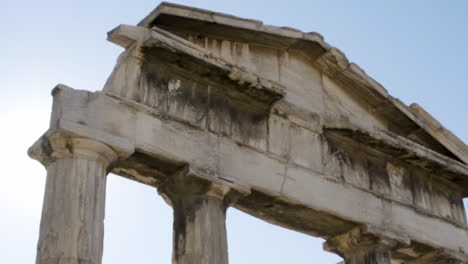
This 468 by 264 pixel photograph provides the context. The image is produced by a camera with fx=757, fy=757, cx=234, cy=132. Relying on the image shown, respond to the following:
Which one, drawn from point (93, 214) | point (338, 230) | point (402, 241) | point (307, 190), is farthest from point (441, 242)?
point (93, 214)

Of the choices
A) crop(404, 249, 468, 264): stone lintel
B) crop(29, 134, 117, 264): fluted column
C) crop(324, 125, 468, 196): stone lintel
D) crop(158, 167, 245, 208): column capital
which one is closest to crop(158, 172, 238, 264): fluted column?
crop(158, 167, 245, 208): column capital

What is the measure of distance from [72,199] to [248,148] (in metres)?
3.35

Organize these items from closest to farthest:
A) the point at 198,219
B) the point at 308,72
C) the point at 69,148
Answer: the point at 69,148 < the point at 198,219 < the point at 308,72

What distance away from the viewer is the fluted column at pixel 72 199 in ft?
29.3

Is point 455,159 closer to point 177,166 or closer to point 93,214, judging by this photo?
point 177,166

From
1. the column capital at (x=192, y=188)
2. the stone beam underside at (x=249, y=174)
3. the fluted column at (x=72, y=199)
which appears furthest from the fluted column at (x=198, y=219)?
the fluted column at (x=72, y=199)

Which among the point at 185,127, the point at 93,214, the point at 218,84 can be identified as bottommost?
the point at 93,214

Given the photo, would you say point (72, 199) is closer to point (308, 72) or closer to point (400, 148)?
point (308, 72)

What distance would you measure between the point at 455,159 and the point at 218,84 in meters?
5.70

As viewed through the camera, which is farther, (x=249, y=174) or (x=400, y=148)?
(x=400, y=148)

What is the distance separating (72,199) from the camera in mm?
9289

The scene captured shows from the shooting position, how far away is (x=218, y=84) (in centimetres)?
1169

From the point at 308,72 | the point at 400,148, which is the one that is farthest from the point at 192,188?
the point at 400,148

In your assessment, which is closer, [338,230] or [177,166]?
[177,166]
